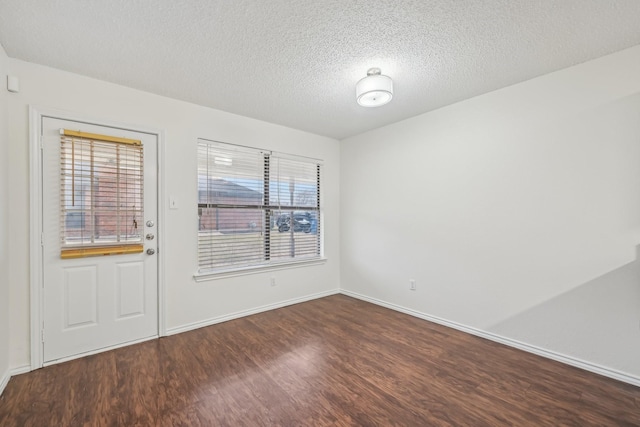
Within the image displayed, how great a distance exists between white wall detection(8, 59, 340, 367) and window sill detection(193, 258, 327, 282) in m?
0.06

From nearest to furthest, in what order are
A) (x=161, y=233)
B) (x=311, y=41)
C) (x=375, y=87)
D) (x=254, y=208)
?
1. (x=311, y=41)
2. (x=375, y=87)
3. (x=161, y=233)
4. (x=254, y=208)

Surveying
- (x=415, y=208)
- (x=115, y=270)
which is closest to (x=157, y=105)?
(x=115, y=270)

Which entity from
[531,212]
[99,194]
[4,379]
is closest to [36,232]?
[99,194]

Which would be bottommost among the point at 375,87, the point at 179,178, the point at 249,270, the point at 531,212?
the point at 249,270

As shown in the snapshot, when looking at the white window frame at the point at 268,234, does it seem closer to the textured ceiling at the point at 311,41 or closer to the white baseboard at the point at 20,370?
the textured ceiling at the point at 311,41

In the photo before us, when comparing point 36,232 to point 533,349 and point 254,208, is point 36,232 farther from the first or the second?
point 533,349

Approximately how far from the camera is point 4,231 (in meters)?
2.03

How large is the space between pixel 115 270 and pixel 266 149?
6.91 ft

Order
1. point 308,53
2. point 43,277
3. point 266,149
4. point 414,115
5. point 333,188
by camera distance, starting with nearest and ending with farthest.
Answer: point 308,53 < point 43,277 < point 414,115 < point 266,149 < point 333,188

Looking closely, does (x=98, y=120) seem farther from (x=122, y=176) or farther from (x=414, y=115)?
(x=414, y=115)

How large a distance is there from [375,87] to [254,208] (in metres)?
2.06

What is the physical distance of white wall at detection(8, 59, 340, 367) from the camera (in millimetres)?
2166

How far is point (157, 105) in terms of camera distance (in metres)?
2.80

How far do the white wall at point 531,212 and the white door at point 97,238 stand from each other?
9.30ft
